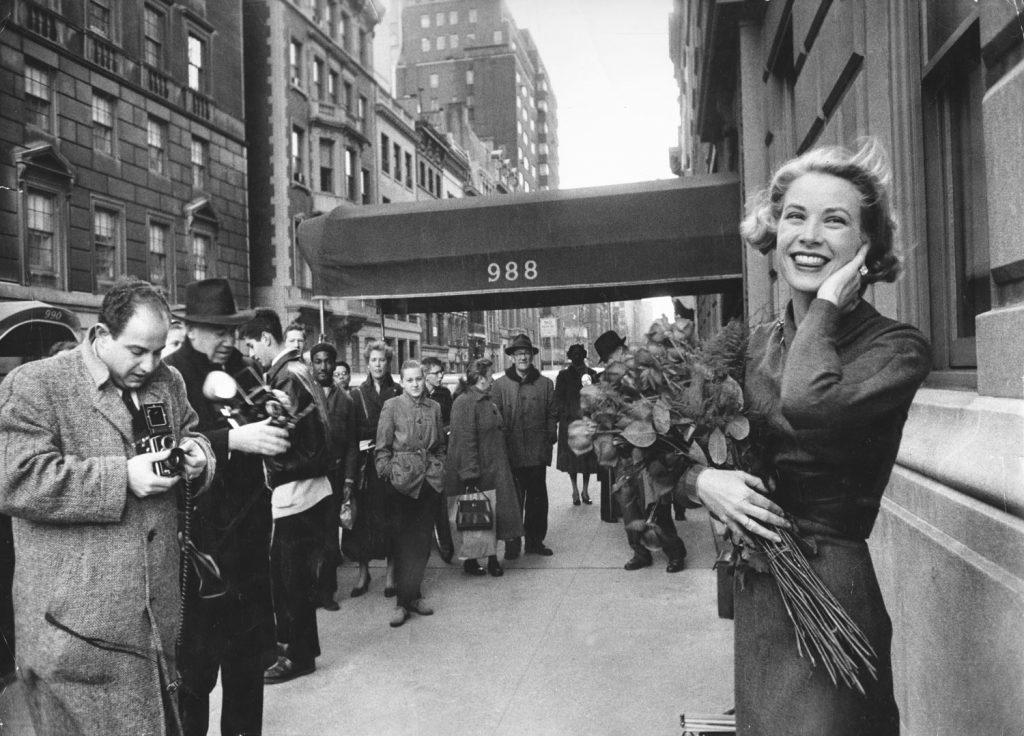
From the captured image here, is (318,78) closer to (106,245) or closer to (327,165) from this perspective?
(327,165)

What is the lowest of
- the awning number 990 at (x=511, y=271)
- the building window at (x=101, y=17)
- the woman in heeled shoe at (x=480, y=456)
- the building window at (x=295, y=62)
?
the woman in heeled shoe at (x=480, y=456)

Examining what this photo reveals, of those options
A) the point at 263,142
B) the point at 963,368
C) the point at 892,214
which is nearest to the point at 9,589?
the point at 892,214

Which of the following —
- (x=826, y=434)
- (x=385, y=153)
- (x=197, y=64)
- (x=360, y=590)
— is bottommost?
(x=360, y=590)

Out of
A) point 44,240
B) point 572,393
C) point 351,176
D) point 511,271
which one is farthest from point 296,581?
point 351,176

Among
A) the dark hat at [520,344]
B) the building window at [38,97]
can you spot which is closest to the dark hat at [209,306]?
the dark hat at [520,344]

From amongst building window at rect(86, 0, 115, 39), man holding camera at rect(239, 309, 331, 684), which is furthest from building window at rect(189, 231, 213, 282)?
man holding camera at rect(239, 309, 331, 684)

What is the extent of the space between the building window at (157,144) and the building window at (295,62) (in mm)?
9938

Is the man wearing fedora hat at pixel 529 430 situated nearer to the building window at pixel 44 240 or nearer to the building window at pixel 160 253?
the building window at pixel 44 240

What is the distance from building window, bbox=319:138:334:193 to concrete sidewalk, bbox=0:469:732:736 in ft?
98.3

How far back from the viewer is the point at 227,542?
11.3ft

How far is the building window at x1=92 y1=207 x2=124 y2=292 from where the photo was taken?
19469 mm

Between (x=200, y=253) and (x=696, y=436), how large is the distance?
86.2 ft

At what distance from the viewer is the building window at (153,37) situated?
22438mm

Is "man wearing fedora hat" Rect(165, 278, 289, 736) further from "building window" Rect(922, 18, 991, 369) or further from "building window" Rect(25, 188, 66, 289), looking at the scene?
"building window" Rect(25, 188, 66, 289)
